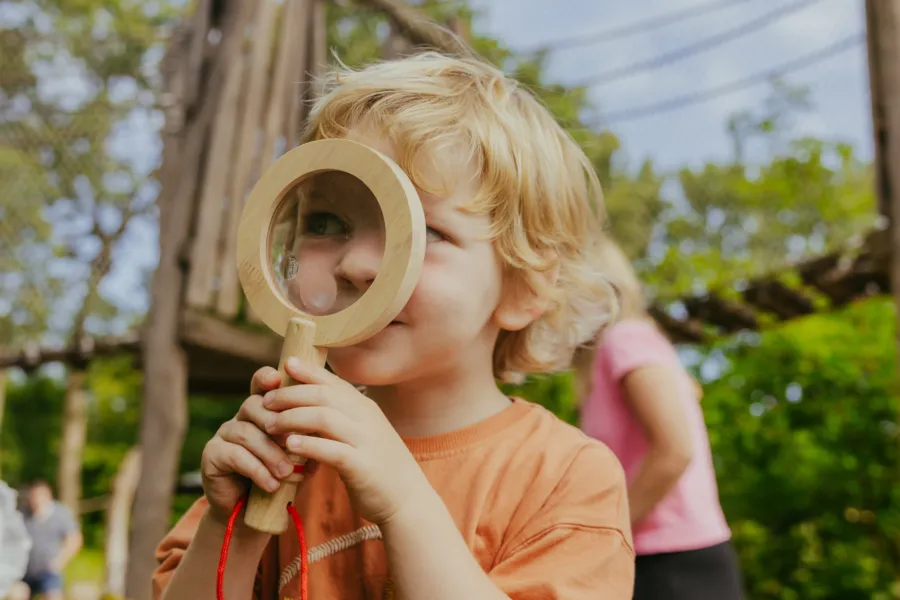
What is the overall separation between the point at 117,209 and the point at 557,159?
1446cm

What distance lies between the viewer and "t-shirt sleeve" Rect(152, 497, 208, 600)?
3.78ft

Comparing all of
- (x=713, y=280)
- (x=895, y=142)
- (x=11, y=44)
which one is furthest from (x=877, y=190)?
(x=11, y=44)

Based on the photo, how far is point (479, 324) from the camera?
1.10m

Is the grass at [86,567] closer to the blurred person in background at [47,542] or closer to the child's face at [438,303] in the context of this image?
the blurred person in background at [47,542]

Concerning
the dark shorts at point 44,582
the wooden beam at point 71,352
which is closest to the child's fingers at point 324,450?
the wooden beam at point 71,352

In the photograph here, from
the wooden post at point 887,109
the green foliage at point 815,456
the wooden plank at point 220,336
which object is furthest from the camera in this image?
the green foliage at point 815,456

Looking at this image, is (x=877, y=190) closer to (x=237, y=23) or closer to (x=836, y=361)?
(x=836, y=361)

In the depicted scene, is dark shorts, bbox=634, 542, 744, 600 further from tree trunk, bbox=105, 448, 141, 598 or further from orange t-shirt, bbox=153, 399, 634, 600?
tree trunk, bbox=105, 448, 141, 598

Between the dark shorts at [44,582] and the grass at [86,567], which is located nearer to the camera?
the dark shorts at [44,582]

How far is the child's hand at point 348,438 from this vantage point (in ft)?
2.80

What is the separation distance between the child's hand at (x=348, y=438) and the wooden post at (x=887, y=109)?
3.18 m

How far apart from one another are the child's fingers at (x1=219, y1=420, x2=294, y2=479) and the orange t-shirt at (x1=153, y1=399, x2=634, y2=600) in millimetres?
186

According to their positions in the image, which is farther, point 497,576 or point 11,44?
point 11,44

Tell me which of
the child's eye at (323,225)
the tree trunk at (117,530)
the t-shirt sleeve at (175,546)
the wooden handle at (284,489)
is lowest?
the tree trunk at (117,530)
